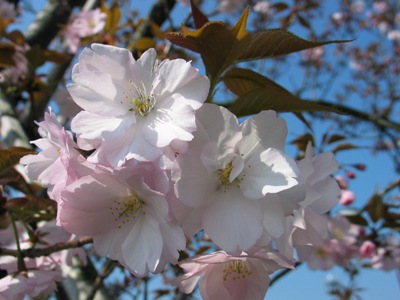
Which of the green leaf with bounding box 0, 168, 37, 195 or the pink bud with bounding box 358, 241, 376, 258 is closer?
the green leaf with bounding box 0, 168, 37, 195

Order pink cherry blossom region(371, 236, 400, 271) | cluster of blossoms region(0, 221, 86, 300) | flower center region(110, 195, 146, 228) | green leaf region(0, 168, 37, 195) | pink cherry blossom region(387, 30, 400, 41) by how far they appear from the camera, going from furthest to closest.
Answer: pink cherry blossom region(387, 30, 400, 41)
pink cherry blossom region(371, 236, 400, 271)
green leaf region(0, 168, 37, 195)
cluster of blossoms region(0, 221, 86, 300)
flower center region(110, 195, 146, 228)

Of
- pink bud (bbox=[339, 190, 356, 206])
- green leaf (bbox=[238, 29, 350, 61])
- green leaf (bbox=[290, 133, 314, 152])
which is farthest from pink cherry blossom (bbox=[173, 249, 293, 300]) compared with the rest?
pink bud (bbox=[339, 190, 356, 206])

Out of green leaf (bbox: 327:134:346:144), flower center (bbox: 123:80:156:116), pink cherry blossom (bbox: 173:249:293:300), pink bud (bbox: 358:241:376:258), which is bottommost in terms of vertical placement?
pink bud (bbox: 358:241:376:258)

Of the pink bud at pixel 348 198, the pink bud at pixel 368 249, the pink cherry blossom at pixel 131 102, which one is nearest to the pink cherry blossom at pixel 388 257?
the pink bud at pixel 368 249

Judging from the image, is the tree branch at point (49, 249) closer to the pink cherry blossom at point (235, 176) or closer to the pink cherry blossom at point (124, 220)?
the pink cherry blossom at point (124, 220)

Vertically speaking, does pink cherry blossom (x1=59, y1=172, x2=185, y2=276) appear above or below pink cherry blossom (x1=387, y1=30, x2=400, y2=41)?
above

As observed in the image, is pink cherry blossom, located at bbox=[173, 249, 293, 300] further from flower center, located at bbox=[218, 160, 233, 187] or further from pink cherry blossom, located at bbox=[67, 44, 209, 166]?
pink cherry blossom, located at bbox=[67, 44, 209, 166]

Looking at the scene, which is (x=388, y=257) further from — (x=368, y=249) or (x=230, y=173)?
(x=230, y=173)

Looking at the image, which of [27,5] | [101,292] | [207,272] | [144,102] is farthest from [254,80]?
[27,5]
